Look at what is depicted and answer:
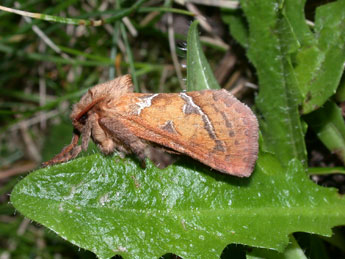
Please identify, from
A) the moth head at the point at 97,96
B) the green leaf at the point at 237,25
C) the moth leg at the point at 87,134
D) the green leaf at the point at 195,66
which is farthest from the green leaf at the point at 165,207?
the green leaf at the point at 237,25

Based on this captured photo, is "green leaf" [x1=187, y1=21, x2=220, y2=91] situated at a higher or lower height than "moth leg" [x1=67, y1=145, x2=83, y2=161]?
higher

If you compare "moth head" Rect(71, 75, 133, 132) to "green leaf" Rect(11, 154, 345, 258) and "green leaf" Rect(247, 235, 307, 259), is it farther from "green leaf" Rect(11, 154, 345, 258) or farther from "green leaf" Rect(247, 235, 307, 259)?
"green leaf" Rect(247, 235, 307, 259)

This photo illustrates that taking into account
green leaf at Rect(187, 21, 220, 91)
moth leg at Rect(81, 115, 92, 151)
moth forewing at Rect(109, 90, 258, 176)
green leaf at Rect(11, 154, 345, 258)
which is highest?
green leaf at Rect(187, 21, 220, 91)

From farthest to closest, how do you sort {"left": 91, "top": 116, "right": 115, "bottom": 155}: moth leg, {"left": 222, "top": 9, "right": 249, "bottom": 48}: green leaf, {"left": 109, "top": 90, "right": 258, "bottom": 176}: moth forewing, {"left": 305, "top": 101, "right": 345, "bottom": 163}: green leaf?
{"left": 222, "top": 9, "right": 249, "bottom": 48}: green leaf
{"left": 305, "top": 101, "right": 345, "bottom": 163}: green leaf
{"left": 91, "top": 116, "right": 115, "bottom": 155}: moth leg
{"left": 109, "top": 90, "right": 258, "bottom": 176}: moth forewing

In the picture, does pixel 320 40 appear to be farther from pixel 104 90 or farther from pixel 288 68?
pixel 104 90

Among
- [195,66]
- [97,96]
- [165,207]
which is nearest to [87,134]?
[97,96]

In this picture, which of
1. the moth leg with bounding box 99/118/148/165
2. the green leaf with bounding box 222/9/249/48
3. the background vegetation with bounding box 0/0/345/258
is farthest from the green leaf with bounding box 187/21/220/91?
the green leaf with bounding box 222/9/249/48
